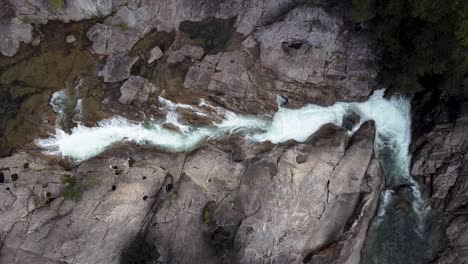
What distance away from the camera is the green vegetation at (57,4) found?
27375mm

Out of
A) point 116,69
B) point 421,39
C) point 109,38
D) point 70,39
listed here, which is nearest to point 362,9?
point 421,39

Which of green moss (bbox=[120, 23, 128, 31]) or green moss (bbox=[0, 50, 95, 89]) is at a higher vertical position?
green moss (bbox=[120, 23, 128, 31])

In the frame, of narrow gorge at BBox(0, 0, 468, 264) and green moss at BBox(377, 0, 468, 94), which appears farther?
narrow gorge at BBox(0, 0, 468, 264)

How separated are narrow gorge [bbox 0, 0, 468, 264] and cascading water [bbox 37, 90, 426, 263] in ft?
0.37

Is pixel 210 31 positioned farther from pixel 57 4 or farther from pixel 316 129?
pixel 57 4

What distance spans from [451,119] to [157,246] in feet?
77.1

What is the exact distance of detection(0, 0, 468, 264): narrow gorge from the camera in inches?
1057

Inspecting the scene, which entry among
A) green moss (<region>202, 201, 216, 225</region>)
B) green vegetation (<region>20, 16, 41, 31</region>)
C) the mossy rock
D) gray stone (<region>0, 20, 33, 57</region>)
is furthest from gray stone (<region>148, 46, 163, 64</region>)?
green moss (<region>202, 201, 216, 225</region>)

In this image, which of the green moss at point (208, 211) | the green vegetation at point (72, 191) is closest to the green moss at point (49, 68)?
the green vegetation at point (72, 191)

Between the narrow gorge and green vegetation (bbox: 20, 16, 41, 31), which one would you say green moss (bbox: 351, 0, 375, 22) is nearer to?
the narrow gorge

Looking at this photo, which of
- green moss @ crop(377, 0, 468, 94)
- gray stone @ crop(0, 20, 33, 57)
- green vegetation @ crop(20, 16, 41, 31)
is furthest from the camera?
green vegetation @ crop(20, 16, 41, 31)

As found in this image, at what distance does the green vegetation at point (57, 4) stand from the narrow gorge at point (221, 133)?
427mm

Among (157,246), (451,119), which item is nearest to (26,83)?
(157,246)

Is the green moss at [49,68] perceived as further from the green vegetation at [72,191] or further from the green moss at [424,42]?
the green moss at [424,42]
